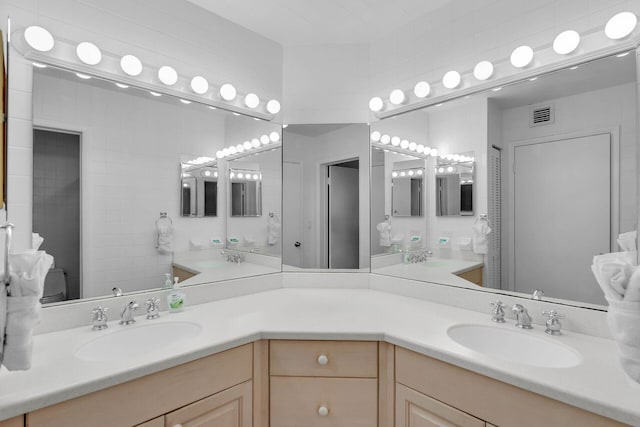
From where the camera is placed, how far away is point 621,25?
50.5 inches

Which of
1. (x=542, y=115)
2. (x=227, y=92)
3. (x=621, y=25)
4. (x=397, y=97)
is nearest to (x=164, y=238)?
(x=227, y=92)

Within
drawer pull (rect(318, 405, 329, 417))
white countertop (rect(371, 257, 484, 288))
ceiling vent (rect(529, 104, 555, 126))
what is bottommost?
drawer pull (rect(318, 405, 329, 417))

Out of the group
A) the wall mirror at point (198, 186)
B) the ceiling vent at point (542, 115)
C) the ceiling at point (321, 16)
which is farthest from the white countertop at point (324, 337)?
the ceiling at point (321, 16)

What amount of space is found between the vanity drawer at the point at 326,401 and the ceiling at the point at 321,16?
207 cm

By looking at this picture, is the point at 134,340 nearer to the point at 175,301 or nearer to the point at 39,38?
the point at 175,301

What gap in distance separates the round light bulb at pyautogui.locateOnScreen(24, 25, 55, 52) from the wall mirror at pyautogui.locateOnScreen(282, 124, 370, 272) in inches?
50.6

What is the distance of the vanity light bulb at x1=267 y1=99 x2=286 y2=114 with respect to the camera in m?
2.19

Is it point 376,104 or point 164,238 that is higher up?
point 376,104

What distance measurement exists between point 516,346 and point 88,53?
234 cm

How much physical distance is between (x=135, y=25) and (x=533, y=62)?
202 centimetres

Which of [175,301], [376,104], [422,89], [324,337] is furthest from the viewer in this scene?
[376,104]

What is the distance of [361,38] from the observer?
7.39 feet

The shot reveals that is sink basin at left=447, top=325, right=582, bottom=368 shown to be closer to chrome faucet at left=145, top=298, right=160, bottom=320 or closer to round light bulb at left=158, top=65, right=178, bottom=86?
chrome faucet at left=145, top=298, right=160, bottom=320

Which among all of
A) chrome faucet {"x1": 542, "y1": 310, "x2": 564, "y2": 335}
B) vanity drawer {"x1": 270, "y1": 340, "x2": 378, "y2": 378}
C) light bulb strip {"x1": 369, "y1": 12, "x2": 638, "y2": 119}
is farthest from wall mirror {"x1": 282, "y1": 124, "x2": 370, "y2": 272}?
chrome faucet {"x1": 542, "y1": 310, "x2": 564, "y2": 335}
